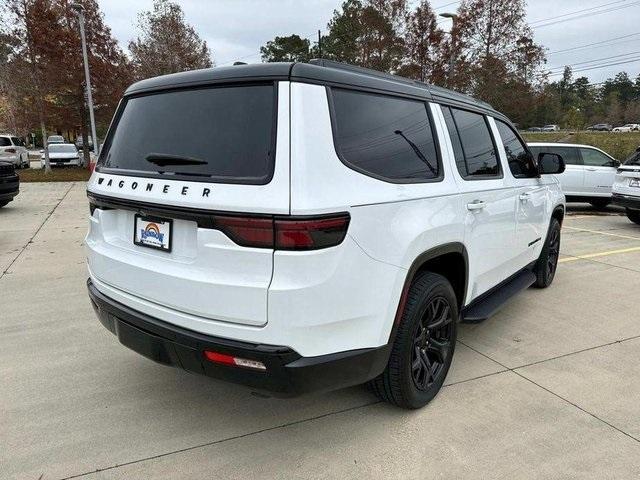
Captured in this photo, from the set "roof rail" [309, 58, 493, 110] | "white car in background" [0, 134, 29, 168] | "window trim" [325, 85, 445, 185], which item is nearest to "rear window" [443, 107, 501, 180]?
"roof rail" [309, 58, 493, 110]

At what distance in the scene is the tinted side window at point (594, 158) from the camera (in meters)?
12.0

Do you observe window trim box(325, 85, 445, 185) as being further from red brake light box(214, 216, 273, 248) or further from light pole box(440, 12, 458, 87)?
light pole box(440, 12, 458, 87)

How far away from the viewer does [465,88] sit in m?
20.6

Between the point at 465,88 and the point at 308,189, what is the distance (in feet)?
67.1

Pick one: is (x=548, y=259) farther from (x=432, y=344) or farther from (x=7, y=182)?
(x=7, y=182)

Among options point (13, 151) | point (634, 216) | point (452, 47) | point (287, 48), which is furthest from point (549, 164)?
point (287, 48)

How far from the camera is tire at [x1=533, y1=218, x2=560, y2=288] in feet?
17.0

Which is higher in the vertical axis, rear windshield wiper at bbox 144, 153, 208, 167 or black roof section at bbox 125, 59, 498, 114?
black roof section at bbox 125, 59, 498, 114

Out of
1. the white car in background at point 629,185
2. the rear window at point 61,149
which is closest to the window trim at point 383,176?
the white car in background at point 629,185

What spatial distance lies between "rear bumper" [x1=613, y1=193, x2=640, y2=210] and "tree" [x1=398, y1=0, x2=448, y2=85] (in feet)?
42.8

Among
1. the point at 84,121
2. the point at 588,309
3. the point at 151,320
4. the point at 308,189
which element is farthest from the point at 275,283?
the point at 84,121

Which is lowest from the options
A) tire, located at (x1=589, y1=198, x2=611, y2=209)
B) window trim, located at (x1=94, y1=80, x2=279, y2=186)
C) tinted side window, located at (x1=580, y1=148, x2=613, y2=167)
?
tire, located at (x1=589, y1=198, x2=611, y2=209)

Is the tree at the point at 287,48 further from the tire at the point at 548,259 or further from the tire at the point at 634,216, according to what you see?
the tire at the point at 548,259

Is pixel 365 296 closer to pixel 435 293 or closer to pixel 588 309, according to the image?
pixel 435 293
